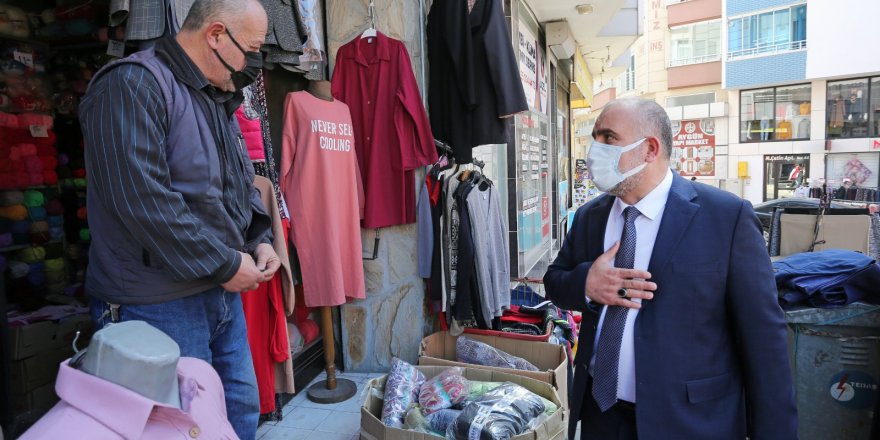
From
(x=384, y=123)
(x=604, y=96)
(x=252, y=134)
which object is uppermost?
(x=604, y=96)

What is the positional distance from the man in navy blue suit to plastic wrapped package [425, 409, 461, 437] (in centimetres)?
93

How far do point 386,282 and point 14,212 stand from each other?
2.71 m

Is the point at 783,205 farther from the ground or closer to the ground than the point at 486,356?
farther from the ground

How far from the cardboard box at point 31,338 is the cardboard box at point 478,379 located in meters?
2.17

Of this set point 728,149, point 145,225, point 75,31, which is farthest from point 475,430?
point 728,149

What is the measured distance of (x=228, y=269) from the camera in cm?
181

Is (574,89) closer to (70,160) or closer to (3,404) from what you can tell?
(70,160)

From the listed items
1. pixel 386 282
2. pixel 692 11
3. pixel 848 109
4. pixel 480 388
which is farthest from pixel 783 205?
pixel 692 11

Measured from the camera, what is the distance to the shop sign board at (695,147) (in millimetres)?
25406

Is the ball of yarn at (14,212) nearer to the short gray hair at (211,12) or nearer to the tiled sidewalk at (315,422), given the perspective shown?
the tiled sidewalk at (315,422)

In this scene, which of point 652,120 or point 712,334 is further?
point 652,120

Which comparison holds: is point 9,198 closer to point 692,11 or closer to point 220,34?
point 220,34

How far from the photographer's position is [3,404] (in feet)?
6.70

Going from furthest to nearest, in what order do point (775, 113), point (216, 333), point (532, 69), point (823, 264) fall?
point (775, 113) < point (532, 69) < point (823, 264) < point (216, 333)
